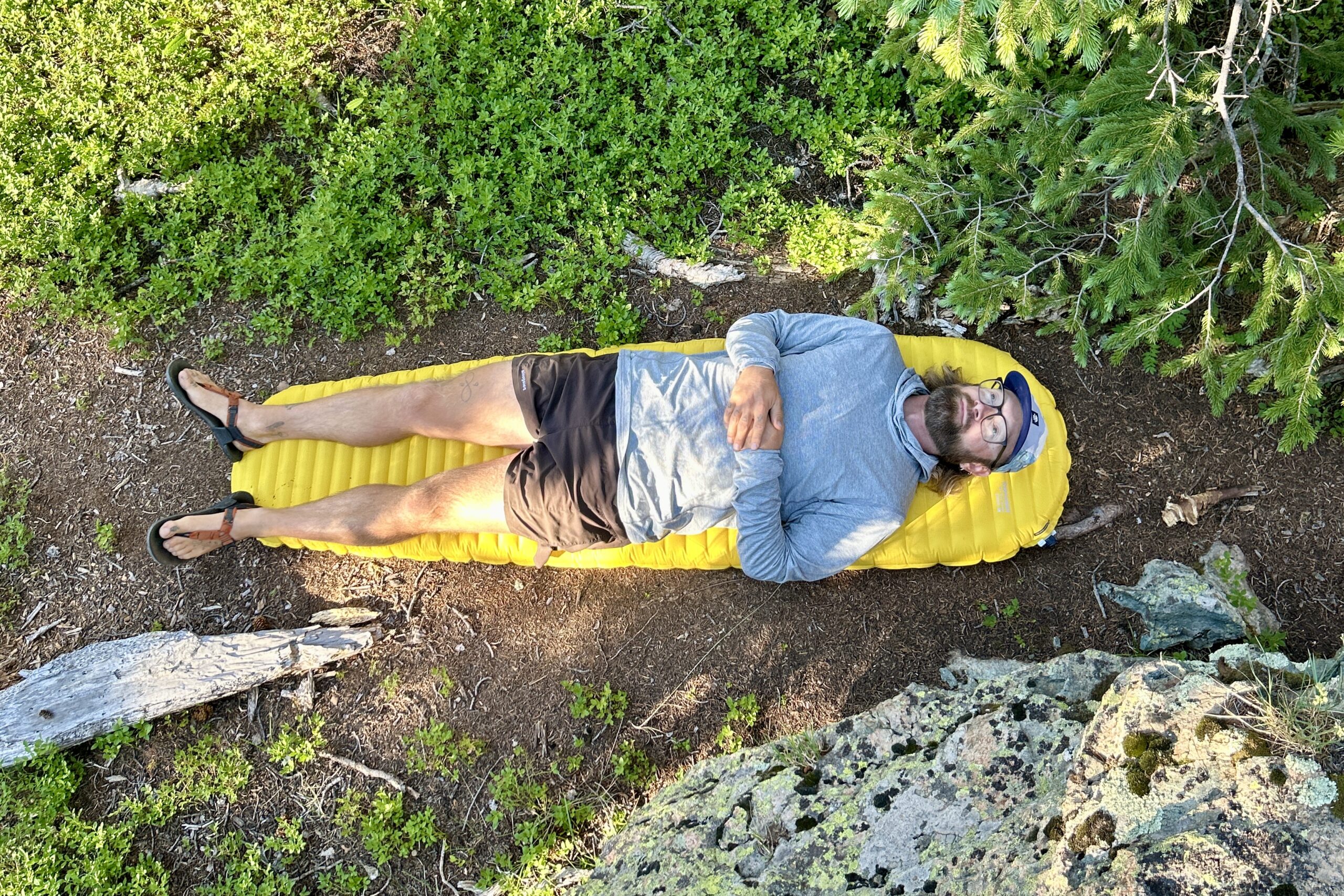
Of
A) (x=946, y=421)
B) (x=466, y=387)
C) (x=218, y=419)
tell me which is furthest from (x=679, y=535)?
(x=218, y=419)

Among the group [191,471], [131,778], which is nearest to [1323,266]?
[191,471]

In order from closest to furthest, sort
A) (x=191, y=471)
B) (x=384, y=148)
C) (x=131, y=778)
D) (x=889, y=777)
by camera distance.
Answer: (x=889, y=777) < (x=131, y=778) < (x=191, y=471) < (x=384, y=148)

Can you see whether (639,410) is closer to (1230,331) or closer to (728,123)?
(728,123)

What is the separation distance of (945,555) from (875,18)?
3247 millimetres

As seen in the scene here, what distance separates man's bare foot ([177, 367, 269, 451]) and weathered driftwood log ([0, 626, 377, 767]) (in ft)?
3.59

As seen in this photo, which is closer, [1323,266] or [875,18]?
[1323,266]

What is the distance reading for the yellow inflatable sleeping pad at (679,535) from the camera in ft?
14.0

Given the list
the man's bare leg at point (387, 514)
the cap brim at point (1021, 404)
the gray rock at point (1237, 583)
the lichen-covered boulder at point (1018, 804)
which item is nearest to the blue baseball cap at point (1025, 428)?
the cap brim at point (1021, 404)

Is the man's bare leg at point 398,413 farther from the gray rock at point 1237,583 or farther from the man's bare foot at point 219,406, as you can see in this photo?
the gray rock at point 1237,583

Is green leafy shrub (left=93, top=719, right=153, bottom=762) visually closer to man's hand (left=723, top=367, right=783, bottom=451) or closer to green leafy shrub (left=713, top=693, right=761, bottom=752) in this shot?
green leafy shrub (left=713, top=693, right=761, bottom=752)

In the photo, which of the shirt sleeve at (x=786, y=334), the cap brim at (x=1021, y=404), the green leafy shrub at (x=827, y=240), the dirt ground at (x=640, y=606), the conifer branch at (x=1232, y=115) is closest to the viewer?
the conifer branch at (x=1232, y=115)

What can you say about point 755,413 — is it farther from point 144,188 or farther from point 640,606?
point 144,188

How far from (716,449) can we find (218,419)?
2.83m

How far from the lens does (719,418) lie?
152 inches
